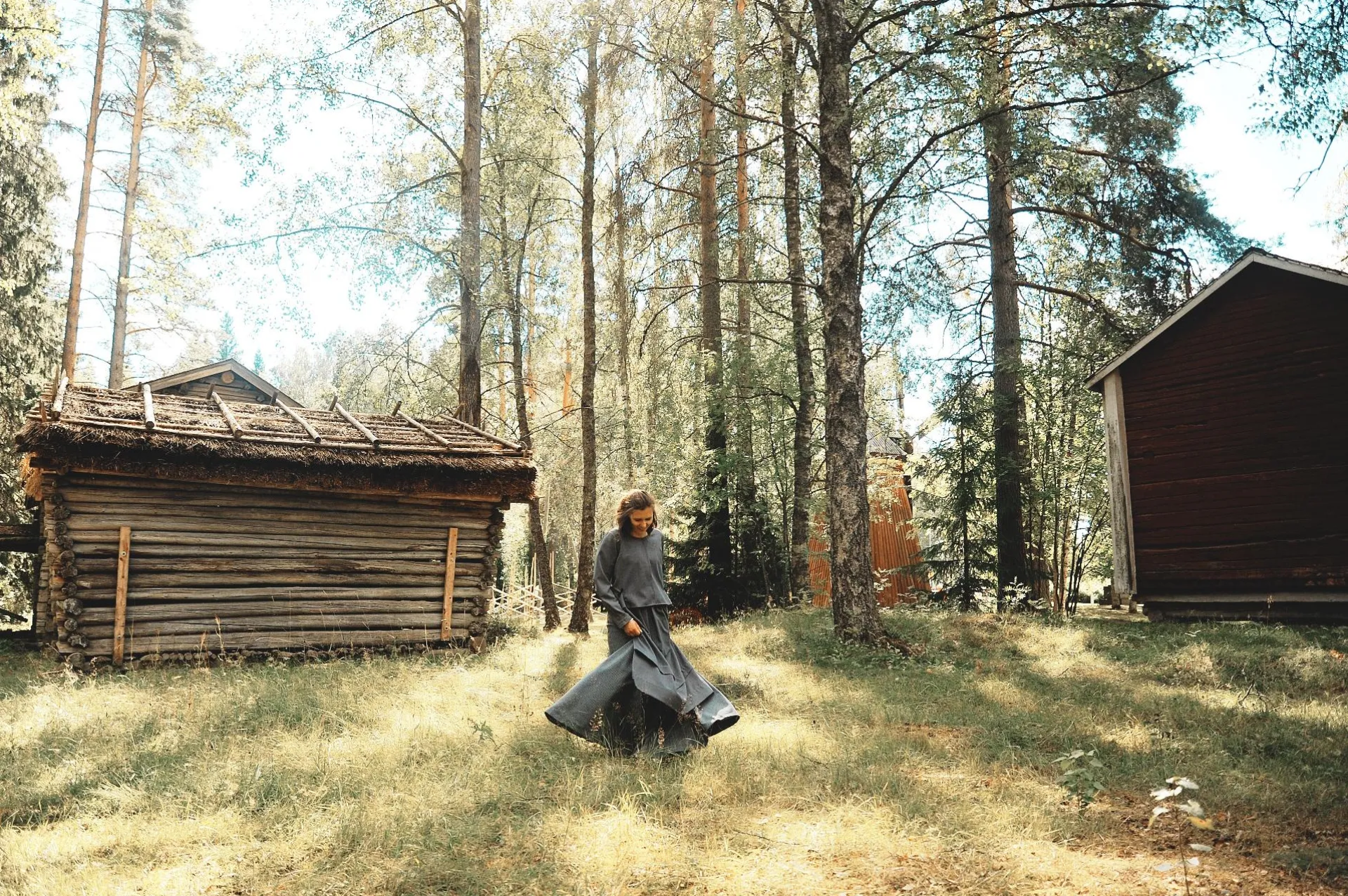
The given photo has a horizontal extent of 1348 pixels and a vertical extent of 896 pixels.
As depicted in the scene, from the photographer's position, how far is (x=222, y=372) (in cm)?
1920

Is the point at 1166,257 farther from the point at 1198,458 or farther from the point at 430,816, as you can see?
the point at 430,816

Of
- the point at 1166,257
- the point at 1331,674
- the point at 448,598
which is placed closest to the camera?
the point at 1331,674

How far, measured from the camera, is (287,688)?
8.31 meters

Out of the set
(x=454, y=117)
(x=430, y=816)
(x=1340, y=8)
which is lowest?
(x=430, y=816)

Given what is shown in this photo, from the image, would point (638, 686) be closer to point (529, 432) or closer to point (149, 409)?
point (149, 409)

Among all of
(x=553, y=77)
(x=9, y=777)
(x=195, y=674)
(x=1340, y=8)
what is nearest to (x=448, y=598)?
(x=195, y=674)

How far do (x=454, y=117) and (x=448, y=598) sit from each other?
1031 centimetres

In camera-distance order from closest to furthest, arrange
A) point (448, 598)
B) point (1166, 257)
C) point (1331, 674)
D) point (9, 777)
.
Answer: point (9, 777) → point (1331, 674) → point (448, 598) → point (1166, 257)

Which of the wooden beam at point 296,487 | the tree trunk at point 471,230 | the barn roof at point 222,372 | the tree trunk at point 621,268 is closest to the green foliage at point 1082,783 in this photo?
the wooden beam at point 296,487

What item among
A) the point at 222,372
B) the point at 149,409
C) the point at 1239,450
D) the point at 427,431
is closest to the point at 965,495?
the point at 1239,450

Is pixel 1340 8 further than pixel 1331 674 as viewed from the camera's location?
No

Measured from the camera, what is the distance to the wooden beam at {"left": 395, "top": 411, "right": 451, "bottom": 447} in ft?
37.3

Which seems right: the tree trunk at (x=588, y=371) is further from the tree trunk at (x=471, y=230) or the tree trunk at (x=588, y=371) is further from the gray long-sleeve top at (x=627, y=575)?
the gray long-sleeve top at (x=627, y=575)

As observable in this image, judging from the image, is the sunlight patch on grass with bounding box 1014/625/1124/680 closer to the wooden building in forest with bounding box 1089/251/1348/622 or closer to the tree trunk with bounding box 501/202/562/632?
the wooden building in forest with bounding box 1089/251/1348/622
